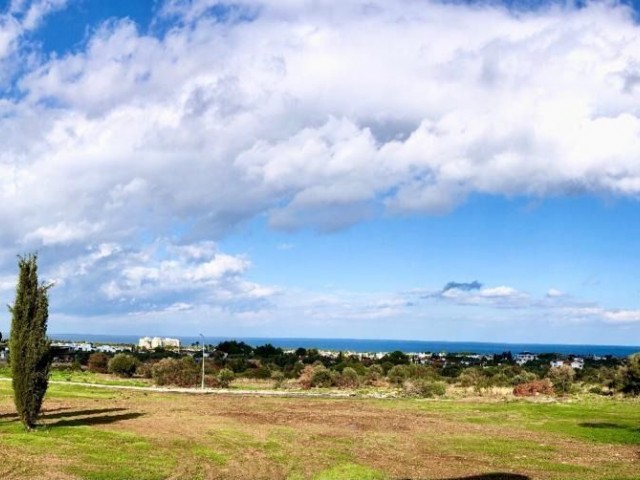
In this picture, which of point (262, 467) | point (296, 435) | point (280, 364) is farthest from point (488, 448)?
point (280, 364)

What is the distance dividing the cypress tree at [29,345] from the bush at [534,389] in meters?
41.9

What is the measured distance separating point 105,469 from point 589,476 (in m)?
14.5

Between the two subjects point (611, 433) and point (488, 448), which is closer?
point (488, 448)

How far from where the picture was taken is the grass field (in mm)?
21172

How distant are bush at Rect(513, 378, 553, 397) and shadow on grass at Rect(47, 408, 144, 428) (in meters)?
35.6

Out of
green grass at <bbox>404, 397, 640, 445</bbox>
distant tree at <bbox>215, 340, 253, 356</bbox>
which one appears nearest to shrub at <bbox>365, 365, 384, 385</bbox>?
green grass at <bbox>404, 397, 640, 445</bbox>

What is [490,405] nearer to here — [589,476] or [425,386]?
[425,386]

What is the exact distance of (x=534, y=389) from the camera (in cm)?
6128

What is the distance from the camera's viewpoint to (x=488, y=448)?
26.7 metres

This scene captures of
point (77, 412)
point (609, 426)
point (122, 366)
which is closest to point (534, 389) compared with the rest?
point (609, 426)

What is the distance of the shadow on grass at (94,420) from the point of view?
30.7 meters

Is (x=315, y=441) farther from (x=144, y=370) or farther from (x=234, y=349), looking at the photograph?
(x=234, y=349)

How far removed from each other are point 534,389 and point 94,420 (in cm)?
4120

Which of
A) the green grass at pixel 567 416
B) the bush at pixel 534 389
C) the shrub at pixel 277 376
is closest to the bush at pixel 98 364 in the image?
the shrub at pixel 277 376
